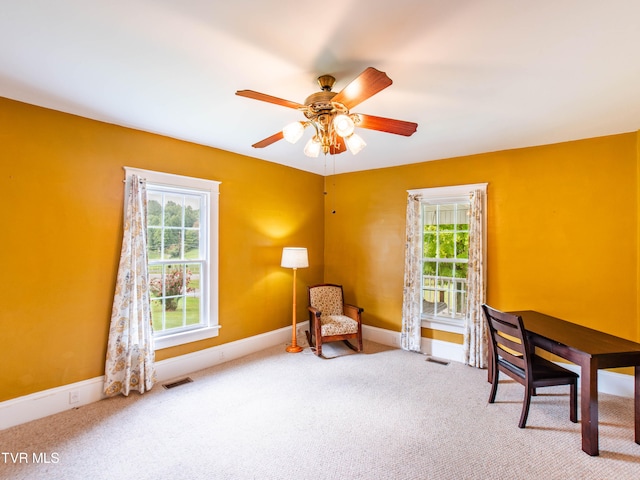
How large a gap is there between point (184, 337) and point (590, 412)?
3.70m

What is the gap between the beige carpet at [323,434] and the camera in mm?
2004

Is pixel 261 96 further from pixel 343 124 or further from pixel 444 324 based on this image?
pixel 444 324

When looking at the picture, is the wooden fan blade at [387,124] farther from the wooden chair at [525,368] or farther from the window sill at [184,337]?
the window sill at [184,337]

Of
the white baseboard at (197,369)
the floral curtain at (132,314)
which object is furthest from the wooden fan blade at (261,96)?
the white baseboard at (197,369)

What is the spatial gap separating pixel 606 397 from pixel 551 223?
182 centimetres

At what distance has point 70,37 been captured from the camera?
169 cm

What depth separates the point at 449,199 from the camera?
13.3 ft

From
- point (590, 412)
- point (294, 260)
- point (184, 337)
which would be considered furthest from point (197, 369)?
point (590, 412)

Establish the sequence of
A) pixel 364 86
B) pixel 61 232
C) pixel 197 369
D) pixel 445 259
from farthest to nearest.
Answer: pixel 445 259 < pixel 197 369 < pixel 61 232 < pixel 364 86

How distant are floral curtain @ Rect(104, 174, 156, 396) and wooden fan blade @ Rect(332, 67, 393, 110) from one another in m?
2.29

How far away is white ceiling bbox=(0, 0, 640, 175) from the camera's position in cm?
148

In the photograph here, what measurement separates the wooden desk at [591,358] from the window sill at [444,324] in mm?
1323

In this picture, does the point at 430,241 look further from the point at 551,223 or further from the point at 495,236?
the point at 551,223

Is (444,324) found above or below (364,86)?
below
